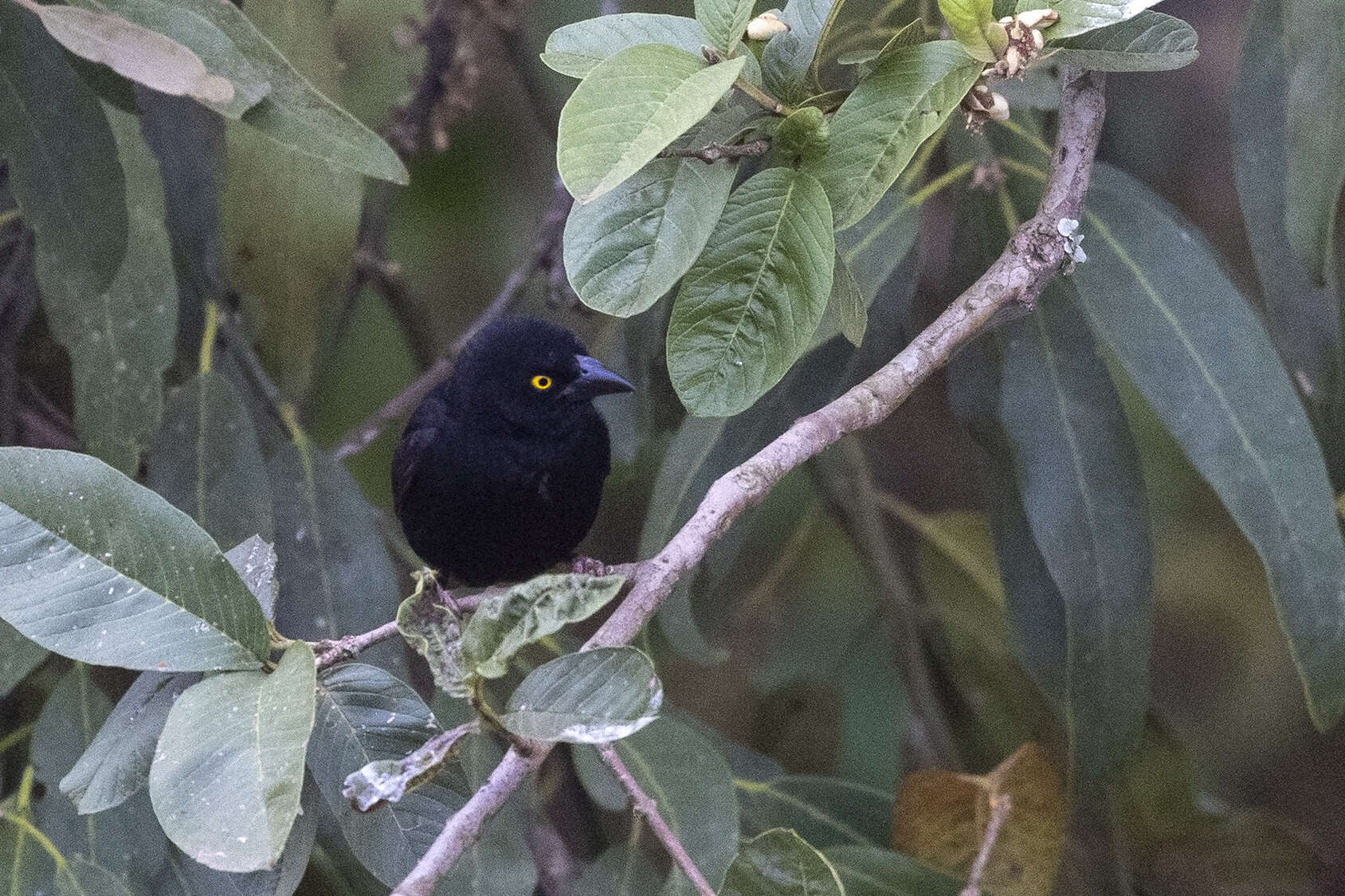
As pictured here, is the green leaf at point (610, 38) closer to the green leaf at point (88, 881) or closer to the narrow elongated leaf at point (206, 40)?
the narrow elongated leaf at point (206, 40)

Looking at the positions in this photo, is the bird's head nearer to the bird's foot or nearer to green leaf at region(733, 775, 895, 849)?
the bird's foot

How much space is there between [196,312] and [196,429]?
0.45 m

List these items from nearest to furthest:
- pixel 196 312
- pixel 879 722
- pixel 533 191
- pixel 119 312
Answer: pixel 119 312, pixel 196 312, pixel 879 722, pixel 533 191

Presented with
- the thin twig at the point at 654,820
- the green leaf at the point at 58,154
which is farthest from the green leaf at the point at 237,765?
the green leaf at the point at 58,154

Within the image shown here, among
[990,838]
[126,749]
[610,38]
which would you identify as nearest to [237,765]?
[126,749]

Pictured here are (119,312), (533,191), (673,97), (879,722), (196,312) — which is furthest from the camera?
(533,191)

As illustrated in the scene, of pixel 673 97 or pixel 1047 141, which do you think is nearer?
pixel 673 97

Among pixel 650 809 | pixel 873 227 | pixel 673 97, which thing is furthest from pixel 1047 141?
pixel 650 809

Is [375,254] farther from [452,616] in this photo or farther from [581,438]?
[452,616]

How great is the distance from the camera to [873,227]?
290 cm

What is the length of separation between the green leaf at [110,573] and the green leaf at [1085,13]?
4.19 feet

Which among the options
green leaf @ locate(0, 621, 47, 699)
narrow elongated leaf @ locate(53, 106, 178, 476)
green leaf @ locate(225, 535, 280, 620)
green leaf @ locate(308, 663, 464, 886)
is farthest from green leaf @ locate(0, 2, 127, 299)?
green leaf @ locate(308, 663, 464, 886)

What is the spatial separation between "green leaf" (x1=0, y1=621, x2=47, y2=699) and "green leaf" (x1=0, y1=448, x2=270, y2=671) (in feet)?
3.30

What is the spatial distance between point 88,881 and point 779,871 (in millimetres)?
1280
